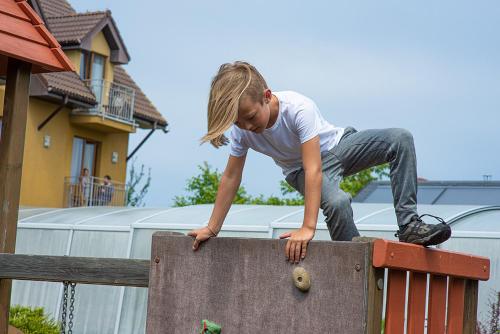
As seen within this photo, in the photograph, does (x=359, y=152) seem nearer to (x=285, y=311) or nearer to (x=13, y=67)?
(x=285, y=311)

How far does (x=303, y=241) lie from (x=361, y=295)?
327 mm

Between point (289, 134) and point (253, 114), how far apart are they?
32 centimetres

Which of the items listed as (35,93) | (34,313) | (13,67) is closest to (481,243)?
(34,313)

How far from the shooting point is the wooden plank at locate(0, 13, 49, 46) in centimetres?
666

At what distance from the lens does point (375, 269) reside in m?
3.86

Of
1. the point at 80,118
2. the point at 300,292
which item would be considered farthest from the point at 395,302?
the point at 80,118

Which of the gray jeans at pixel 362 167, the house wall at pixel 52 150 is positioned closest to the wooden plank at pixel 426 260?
the gray jeans at pixel 362 167

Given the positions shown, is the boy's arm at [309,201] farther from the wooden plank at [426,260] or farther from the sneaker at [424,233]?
the sneaker at [424,233]

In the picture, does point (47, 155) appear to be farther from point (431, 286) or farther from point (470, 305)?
point (431, 286)

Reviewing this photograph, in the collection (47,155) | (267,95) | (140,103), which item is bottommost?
(267,95)

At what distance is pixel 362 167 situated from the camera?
4.53 m

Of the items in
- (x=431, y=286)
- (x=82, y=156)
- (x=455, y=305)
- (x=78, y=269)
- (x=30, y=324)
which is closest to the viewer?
(x=431, y=286)

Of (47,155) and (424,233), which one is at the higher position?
(47,155)

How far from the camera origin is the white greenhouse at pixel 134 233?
478 inches
